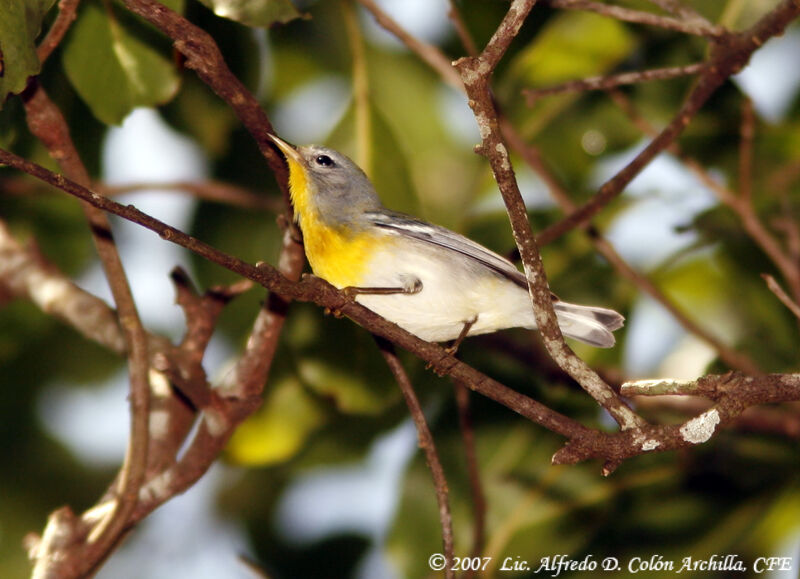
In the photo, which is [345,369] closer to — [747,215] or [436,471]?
[436,471]

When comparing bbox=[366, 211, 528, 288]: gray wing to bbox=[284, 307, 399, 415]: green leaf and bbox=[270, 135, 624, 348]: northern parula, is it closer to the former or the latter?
bbox=[270, 135, 624, 348]: northern parula

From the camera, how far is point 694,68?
329 centimetres

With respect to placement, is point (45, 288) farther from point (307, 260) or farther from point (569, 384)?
point (569, 384)

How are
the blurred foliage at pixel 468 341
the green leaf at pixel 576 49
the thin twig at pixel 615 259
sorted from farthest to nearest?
the green leaf at pixel 576 49 < the blurred foliage at pixel 468 341 < the thin twig at pixel 615 259

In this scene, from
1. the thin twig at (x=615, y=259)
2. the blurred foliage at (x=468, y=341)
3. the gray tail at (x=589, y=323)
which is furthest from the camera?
the blurred foliage at (x=468, y=341)

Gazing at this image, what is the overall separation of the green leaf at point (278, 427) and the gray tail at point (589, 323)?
129 cm

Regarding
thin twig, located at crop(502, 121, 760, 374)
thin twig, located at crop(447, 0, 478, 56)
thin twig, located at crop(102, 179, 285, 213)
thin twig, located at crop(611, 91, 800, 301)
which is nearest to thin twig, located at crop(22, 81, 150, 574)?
thin twig, located at crop(102, 179, 285, 213)

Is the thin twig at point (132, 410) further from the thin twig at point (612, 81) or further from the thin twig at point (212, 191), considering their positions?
the thin twig at point (612, 81)

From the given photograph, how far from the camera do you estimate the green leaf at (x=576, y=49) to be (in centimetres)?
471

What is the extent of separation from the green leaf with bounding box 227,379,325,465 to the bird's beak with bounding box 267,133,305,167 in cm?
108

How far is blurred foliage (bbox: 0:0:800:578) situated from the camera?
13.7 ft

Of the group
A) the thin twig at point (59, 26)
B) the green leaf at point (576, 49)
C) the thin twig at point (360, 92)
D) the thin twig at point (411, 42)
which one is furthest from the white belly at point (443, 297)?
the green leaf at point (576, 49)

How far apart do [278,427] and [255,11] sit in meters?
1.94

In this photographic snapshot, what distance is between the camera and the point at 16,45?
236 centimetres
